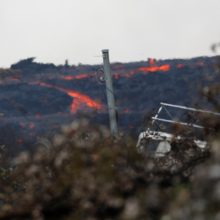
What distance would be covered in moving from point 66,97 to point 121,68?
541 centimetres

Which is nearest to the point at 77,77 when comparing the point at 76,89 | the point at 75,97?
the point at 76,89

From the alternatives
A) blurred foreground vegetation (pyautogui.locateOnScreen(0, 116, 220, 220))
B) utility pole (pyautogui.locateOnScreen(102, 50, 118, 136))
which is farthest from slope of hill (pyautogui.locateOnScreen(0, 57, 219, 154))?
blurred foreground vegetation (pyautogui.locateOnScreen(0, 116, 220, 220))

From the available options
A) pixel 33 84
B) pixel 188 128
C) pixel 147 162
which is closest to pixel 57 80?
pixel 33 84

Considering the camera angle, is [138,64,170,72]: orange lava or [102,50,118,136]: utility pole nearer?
[102,50,118,136]: utility pole

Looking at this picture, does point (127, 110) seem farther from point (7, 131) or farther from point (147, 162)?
point (147, 162)

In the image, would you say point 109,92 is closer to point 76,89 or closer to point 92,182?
point 92,182

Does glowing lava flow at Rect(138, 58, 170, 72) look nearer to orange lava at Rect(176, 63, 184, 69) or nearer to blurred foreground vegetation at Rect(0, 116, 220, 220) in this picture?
orange lava at Rect(176, 63, 184, 69)

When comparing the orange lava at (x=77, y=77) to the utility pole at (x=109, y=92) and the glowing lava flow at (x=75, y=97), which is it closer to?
the glowing lava flow at (x=75, y=97)

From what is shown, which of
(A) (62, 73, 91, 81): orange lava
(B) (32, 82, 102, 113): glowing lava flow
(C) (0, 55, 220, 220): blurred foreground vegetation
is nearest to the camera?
(C) (0, 55, 220, 220): blurred foreground vegetation

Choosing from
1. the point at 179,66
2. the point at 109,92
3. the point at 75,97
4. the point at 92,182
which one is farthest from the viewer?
the point at 179,66

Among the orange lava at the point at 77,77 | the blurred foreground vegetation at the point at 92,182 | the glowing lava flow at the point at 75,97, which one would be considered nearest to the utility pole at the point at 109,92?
the blurred foreground vegetation at the point at 92,182

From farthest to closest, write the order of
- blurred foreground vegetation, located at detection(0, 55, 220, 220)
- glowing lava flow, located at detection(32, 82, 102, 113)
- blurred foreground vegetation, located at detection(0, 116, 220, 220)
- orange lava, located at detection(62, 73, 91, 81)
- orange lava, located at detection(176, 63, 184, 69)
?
orange lava, located at detection(62, 73, 91, 81) → orange lava, located at detection(176, 63, 184, 69) → glowing lava flow, located at detection(32, 82, 102, 113) → blurred foreground vegetation, located at detection(0, 116, 220, 220) → blurred foreground vegetation, located at detection(0, 55, 220, 220)

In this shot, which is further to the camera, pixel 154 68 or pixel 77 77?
pixel 77 77

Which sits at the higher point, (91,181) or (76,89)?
(91,181)
